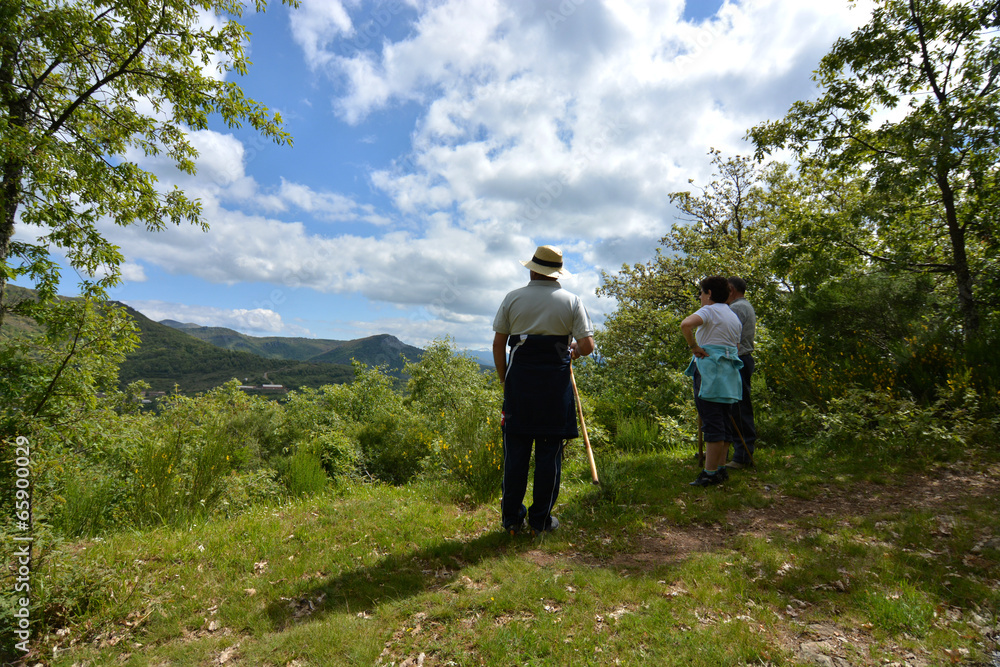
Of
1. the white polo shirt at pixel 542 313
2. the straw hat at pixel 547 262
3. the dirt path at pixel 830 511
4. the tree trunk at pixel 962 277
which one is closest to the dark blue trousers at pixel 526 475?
the dirt path at pixel 830 511

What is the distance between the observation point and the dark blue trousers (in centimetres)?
368

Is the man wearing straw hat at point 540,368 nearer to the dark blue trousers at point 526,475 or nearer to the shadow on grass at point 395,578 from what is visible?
the dark blue trousers at point 526,475

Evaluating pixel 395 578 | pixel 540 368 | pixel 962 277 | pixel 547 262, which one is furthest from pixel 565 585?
pixel 962 277

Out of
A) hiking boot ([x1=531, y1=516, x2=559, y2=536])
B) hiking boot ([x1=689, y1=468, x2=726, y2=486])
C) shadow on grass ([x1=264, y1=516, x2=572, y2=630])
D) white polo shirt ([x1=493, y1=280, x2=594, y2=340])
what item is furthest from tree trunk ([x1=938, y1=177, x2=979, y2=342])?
shadow on grass ([x1=264, y1=516, x2=572, y2=630])

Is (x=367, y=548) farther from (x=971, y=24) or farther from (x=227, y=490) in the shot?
(x=971, y=24)

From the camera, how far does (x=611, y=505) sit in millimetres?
4562

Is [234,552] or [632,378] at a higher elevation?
[632,378]

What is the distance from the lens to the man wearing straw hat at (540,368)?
358 cm

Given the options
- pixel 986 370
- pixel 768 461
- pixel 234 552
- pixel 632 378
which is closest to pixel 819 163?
pixel 986 370

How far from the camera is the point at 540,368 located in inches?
140

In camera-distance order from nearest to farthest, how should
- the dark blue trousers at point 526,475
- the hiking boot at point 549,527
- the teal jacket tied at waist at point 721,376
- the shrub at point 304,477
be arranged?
the dark blue trousers at point 526,475, the hiking boot at point 549,527, the teal jacket tied at waist at point 721,376, the shrub at point 304,477

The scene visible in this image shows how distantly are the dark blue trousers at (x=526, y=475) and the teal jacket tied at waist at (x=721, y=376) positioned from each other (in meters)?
1.96

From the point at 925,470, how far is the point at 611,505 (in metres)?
3.59

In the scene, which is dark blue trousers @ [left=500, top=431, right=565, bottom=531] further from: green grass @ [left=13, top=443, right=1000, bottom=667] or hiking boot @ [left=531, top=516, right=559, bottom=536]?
green grass @ [left=13, top=443, right=1000, bottom=667]
